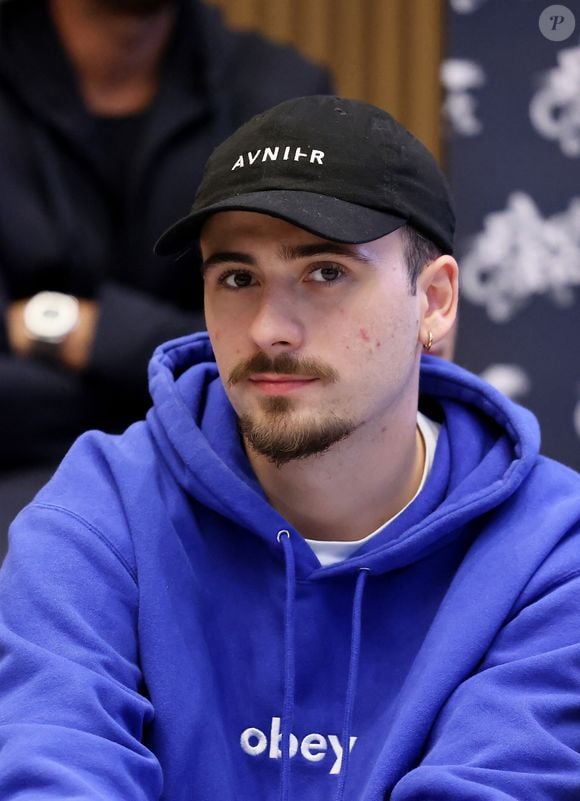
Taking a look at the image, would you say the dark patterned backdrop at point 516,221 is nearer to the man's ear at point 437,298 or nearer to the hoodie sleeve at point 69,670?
the man's ear at point 437,298

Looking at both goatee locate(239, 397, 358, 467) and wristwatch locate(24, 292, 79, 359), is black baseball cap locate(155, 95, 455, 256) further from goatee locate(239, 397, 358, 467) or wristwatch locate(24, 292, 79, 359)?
wristwatch locate(24, 292, 79, 359)

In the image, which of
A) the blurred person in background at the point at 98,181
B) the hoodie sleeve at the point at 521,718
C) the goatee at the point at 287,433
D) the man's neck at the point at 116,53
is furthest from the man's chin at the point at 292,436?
the man's neck at the point at 116,53

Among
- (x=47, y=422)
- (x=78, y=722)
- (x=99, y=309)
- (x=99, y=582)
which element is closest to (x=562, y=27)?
(x=99, y=309)

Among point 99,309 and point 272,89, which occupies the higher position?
point 272,89

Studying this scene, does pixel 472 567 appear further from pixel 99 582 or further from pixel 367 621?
pixel 99 582

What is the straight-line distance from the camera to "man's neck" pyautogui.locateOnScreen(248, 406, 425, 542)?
1432mm

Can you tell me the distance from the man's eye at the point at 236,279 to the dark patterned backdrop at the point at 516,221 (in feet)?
5.12

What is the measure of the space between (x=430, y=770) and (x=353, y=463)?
38 centimetres

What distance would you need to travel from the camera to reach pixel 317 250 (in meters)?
1.34

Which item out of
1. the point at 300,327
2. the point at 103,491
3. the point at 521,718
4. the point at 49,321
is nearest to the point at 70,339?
the point at 49,321

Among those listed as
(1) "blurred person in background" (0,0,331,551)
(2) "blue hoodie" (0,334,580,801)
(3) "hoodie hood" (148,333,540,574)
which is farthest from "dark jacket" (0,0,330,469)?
(2) "blue hoodie" (0,334,580,801)

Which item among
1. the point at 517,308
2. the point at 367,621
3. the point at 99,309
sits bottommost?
the point at 367,621

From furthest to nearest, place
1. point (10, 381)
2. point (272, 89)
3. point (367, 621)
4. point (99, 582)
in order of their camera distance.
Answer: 1. point (272, 89)
2. point (10, 381)
3. point (367, 621)
4. point (99, 582)

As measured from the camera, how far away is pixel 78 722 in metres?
1.19
